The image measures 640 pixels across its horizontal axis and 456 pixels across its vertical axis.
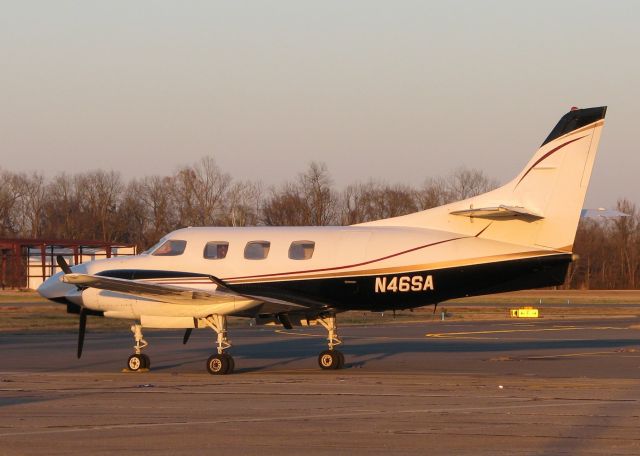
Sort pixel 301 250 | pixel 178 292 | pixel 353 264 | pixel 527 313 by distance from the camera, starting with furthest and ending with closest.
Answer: pixel 527 313
pixel 301 250
pixel 353 264
pixel 178 292

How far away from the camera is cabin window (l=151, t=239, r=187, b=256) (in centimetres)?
2512

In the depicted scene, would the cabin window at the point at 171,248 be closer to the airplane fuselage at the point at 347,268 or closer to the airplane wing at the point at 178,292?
the airplane fuselage at the point at 347,268

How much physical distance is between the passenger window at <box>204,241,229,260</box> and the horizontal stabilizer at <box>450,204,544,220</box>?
564cm

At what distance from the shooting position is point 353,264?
24.0 meters

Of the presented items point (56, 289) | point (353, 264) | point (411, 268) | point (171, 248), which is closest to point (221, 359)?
point (171, 248)

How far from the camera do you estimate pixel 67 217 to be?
381 feet

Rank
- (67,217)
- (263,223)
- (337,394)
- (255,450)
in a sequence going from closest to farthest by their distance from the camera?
(255,450) → (337,394) → (263,223) → (67,217)

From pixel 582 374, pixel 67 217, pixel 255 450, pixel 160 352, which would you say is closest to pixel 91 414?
pixel 255 450

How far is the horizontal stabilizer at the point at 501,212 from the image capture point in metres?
22.9

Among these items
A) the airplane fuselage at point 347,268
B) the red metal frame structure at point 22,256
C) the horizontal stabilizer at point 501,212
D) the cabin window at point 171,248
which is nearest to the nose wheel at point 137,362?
the airplane fuselage at point 347,268

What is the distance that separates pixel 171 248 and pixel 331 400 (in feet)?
27.7

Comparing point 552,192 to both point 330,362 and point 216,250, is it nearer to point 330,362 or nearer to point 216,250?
point 330,362

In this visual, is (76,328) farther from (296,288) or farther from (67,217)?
(67,217)

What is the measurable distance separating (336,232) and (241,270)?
2377 millimetres
